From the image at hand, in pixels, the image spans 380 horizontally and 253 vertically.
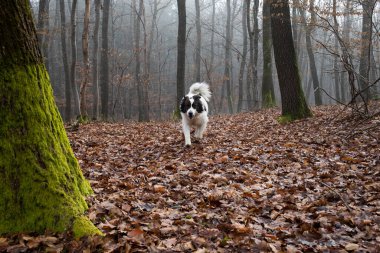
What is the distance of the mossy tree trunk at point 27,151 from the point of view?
10.2 feet

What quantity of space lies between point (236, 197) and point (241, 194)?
18cm

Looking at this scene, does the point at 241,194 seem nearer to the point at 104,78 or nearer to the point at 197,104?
the point at 197,104

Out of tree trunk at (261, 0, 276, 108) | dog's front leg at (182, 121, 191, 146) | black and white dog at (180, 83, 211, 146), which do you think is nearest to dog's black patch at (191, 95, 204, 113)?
black and white dog at (180, 83, 211, 146)

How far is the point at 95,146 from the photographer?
9.10 meters

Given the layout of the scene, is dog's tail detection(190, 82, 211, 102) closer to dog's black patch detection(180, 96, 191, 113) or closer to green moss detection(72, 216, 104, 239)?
dog's black patch detection(180, 96, 191, 113)

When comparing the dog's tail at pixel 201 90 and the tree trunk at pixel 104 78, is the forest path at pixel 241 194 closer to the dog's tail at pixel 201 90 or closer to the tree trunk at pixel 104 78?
the dog's tail at pixel 201 90

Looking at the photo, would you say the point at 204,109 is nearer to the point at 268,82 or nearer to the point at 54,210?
the point at 54,210

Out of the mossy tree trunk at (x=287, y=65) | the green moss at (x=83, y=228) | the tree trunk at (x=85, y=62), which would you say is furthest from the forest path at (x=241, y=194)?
the tree trunk at (x=85, y=62)

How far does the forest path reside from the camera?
3.41 metres

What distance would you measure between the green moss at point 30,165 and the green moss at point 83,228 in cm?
6

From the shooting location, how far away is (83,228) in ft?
10.2

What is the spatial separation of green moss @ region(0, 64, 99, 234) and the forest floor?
0.20 metres

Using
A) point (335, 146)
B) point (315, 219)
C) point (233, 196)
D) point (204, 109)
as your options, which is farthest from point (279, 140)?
Answer: point (315, 219)

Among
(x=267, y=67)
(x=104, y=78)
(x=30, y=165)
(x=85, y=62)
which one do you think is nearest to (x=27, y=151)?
(x=30, y=165)
